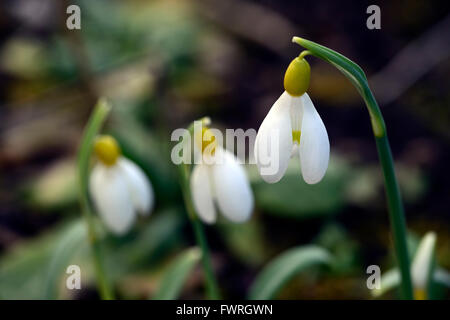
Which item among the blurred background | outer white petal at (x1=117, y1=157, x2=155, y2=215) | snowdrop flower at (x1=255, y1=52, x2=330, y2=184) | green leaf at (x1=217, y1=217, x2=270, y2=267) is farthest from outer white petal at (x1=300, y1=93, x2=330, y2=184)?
green leaf at (x1=217, y1=217, x2=270, y2=267)

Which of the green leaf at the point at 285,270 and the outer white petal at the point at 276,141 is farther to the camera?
the green leaf at the point at 285,270

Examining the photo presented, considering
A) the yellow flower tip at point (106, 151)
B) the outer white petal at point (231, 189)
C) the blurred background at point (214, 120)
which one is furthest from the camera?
the blurred background at point (214, 120)

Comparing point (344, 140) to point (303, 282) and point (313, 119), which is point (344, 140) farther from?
point (313, 119)

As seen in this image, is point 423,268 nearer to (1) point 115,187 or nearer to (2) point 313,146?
(2) point 313,146

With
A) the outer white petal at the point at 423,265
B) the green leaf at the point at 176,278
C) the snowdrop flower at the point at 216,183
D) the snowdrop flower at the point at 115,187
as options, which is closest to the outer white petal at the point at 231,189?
the snowdrop flower at the point at 216,183

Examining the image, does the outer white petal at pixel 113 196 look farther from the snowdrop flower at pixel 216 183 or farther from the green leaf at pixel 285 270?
the green leaf at pixel 285 270
